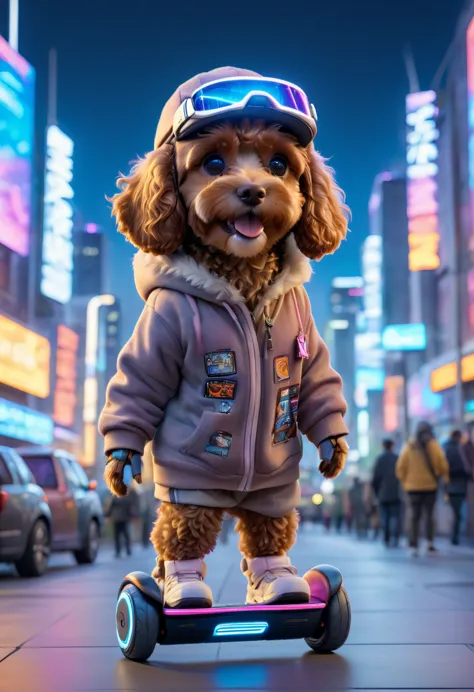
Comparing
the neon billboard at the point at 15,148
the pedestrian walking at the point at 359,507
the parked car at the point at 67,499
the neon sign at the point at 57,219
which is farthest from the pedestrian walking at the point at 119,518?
the neon sign at the point at 57,219

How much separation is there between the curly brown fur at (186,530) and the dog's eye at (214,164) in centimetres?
130

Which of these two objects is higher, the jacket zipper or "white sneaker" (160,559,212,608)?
the jacket zipper

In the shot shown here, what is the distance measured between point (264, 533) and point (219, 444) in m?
0.49

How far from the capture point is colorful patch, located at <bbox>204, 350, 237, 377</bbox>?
4141 mm

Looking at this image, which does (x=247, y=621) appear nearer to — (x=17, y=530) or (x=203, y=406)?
(x=203, y=406)

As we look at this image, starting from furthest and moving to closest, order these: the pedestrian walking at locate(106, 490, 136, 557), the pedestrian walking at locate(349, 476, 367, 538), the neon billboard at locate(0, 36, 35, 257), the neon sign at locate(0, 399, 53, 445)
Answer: the neon sign at locate(0, 399, 53, 445) → the neon billboard at locate(0, 36, 35, 257) → the pedestrian walking at locate(349, 476, 367, 538) → the pedestrian walking at locate(106, 490, 136, 557)

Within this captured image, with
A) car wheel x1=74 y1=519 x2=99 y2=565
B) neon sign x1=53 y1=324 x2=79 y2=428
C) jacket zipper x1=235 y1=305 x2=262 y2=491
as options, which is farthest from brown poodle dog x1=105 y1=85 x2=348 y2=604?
neon sign x1=53 y1=324 x2=79 y2=428

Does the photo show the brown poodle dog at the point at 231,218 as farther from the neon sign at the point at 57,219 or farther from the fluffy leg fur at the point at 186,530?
the neon sign at the point at 57,219

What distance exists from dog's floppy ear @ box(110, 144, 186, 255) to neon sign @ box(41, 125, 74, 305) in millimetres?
43910

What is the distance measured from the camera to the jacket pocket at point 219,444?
411 cm

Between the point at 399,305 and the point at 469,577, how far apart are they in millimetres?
45390

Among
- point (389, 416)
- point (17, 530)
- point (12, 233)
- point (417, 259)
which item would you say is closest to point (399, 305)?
point (389, 416)

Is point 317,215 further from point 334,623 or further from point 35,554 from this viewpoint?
point 35,554

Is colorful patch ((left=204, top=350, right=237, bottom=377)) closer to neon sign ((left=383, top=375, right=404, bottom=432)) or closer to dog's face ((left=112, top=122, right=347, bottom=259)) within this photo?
dog's face ((left=112, top=122, right=347, bottom=259))
